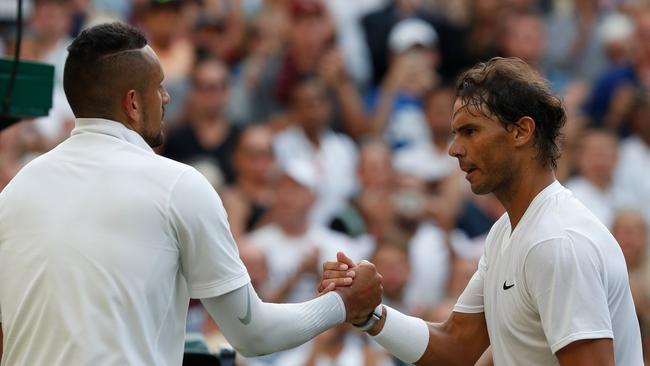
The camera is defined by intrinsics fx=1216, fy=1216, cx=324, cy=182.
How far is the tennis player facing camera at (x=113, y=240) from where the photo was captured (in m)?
3.64

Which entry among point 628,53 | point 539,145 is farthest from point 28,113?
point 628,53

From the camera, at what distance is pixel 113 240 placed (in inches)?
145

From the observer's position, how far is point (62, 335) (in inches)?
143

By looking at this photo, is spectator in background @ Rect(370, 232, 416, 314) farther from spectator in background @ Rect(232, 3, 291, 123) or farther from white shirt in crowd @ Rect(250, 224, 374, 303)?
spectator in background @ Rect(232, 3, 291, 123)

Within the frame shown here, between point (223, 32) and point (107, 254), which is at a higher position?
point (107, 254)

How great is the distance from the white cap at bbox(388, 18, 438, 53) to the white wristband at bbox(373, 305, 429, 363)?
5548 millimetres

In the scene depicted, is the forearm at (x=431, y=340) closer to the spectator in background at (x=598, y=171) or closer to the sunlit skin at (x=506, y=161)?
the sunlit skin at (x=506, y=161)

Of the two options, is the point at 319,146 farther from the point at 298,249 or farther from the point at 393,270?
the point at 393,270

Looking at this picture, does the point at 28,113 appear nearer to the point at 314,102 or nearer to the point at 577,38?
the point at 314,102

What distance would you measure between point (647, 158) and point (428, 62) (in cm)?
195

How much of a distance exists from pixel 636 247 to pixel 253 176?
2864mm

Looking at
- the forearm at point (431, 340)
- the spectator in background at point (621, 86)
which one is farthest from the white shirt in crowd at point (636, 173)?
the forearm at point (431, 340)

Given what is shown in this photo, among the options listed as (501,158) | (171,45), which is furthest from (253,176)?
(501,158)

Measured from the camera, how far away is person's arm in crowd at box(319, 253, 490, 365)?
182 inches
